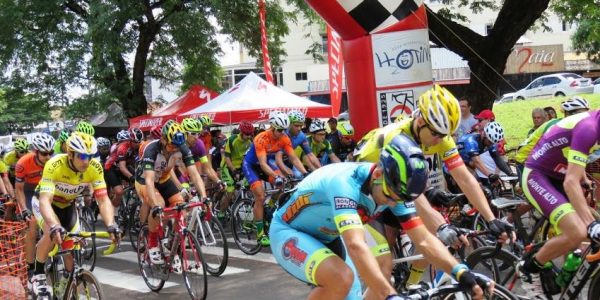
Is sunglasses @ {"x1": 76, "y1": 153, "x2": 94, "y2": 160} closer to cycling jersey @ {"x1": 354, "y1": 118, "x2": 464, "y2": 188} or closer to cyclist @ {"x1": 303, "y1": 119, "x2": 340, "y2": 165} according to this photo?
cycling jersey @ {"x1": 354, "y1": 118, "x2": 464, "y2": 188}

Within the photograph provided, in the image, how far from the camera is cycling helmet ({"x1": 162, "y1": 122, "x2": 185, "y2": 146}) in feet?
26.6

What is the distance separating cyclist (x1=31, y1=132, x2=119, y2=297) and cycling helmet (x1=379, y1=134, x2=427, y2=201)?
3353 mm

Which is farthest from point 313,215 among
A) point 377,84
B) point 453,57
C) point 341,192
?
point 453,57

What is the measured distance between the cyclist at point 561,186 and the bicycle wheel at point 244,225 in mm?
5597

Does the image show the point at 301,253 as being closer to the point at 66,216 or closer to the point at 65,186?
the point at 65,186

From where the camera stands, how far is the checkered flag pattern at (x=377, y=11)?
906 centimetres

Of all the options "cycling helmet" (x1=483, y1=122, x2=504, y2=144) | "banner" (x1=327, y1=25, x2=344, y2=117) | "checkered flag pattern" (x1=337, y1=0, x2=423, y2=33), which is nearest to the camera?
"cycling helmet" (x1=483, y1=122, x2=504, y2=144)

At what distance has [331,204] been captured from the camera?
155 inches

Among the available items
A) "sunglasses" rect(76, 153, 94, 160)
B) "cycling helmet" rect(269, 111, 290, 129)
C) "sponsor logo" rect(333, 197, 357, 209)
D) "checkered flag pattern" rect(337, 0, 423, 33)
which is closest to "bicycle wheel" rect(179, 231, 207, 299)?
"sunglasses" rect(76, 153, 94, 160)

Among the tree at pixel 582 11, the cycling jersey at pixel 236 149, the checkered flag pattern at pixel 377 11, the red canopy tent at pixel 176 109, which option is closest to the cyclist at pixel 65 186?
the checkered flag pattern at pixel 377 11

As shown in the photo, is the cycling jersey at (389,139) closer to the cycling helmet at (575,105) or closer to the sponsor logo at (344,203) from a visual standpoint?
the sponsor logo at (344,203)

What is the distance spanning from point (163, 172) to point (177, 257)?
126 centimetres

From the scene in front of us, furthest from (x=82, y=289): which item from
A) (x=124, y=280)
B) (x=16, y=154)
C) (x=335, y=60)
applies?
(x=335, y=60)

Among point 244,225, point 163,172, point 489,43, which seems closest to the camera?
point 163,172
